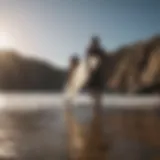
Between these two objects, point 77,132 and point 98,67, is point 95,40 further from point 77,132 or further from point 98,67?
point 77,132

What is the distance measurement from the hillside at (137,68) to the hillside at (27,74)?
271 mm

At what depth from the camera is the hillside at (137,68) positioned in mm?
1649

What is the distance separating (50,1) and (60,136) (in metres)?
0.69

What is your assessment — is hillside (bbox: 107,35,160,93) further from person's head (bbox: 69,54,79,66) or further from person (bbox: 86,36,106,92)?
person's head (bbox: 69,54,79,66)

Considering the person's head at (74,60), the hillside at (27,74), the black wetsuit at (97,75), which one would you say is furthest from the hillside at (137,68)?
the hillside at (27,74)

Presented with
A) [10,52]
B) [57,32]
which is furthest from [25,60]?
[57,32]

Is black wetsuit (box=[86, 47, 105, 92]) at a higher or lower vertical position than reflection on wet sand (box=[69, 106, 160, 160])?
higher

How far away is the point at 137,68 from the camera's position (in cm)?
167

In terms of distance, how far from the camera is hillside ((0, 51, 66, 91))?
1.65 m

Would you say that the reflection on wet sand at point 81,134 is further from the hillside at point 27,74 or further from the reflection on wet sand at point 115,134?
the hillside at point 27,74

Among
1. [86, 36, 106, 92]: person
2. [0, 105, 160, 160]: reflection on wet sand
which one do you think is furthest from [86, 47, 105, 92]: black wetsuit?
[0, 105, 160, 160]: reflection on wet sand

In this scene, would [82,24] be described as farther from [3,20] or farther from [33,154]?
[33,154]

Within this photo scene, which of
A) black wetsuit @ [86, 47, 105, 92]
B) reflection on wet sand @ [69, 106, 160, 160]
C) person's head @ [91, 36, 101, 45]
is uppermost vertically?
person's head @ [91, 36, 101, 45]

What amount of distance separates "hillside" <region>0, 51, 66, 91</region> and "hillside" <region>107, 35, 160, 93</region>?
271mm
